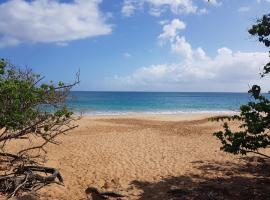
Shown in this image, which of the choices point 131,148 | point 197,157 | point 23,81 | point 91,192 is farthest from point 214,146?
point 23,81

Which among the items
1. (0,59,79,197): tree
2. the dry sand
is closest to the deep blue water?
(0,59,79,197): tree

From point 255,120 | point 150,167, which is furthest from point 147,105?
point 255,120

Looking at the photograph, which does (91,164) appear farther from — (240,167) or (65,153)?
(240,167)

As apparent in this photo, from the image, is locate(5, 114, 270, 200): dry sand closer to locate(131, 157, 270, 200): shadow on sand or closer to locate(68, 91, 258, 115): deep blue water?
locate(131, 157, 270, 200): shadow on sand

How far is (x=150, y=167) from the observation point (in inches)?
542

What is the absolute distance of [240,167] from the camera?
537 inches

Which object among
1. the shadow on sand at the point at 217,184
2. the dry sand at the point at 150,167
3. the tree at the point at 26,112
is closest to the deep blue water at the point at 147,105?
the tree at the point at 26,112

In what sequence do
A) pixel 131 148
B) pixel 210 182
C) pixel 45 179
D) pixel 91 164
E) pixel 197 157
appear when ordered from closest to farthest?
pixel 45 179 < pixel 210 182 < pixel 91 164 < pixel 197 157 < pixel 131 148

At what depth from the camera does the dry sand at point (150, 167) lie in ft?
35.2

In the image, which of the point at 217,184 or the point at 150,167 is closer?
the point at 217,184

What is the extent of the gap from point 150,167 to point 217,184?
123 inches

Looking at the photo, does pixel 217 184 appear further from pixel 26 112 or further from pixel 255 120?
pixel 26 112

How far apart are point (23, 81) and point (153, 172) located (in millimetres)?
5862

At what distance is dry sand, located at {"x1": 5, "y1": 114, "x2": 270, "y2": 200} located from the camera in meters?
10.7
